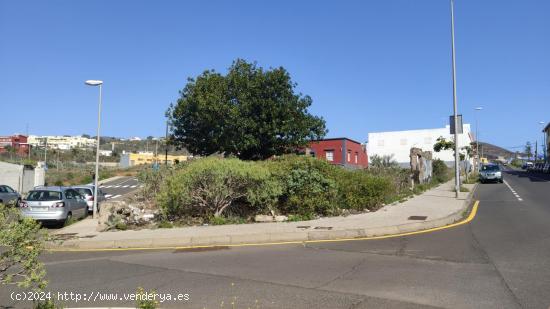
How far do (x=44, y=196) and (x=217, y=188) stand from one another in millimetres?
7363

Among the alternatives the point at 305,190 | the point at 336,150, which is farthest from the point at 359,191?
the point at 336,150

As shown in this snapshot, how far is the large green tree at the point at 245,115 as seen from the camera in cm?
2327

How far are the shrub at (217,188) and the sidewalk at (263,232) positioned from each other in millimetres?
1108

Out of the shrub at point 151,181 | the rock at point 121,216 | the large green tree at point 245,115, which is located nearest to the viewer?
the rock at point 121,216

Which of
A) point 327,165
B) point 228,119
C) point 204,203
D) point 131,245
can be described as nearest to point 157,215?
point 204,203

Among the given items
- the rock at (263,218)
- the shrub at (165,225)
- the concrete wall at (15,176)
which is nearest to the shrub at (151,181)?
the shrub at (165,225)

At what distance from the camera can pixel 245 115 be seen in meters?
23.5

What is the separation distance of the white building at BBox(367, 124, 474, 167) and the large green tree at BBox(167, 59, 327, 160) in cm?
5911

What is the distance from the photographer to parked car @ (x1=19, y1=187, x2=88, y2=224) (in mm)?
15445

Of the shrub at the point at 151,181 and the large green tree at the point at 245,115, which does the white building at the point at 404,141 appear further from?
the shrub at the point at 151,181

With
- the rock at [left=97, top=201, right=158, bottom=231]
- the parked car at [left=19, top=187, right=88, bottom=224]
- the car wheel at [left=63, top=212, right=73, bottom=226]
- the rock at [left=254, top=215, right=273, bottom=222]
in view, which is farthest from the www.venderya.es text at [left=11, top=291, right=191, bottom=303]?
the car wheel at [left=63, top=212, right=73, bottom=226]

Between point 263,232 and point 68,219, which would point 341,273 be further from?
point 68,219

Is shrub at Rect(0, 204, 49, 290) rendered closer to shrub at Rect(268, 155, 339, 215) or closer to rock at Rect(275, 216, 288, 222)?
rock at Rect(275, 216, 288, 222)

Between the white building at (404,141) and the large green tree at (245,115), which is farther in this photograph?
the white building at (404,141)
